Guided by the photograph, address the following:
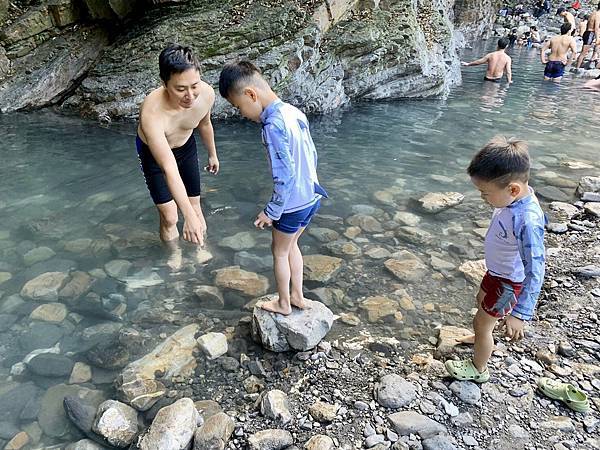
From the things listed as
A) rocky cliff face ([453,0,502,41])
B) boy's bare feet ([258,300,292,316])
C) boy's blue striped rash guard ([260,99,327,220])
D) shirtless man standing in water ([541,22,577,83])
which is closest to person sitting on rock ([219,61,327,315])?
boy's blue striped rash guard ([260,99,327,220])

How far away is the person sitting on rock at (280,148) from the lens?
2.46 m

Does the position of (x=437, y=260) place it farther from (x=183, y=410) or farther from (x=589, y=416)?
(x=183, y=410)

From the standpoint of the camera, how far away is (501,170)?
216 centimetres

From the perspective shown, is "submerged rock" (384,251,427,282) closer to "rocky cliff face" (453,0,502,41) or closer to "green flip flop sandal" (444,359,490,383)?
"green flip flop sandal" (444,359,490,383)

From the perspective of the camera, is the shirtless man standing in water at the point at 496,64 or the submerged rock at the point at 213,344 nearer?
the submerged rock at the point at 213,344

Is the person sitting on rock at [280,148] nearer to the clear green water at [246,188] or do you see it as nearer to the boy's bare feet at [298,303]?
the boy's bare feet at [298,303]

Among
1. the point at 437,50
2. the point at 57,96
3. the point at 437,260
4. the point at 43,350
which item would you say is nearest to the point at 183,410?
the point at 43,350

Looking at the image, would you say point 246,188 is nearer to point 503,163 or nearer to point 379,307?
point 379,307

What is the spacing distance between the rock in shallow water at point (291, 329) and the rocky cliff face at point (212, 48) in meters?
6.47

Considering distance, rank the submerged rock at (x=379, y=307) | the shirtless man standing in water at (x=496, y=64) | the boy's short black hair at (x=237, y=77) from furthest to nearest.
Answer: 1. the shirtless man standing in water at (x=496, y=64)
2. the submerged rock at (x=379, y=307)
3. the boy's short black hair at (x=237, y=77)

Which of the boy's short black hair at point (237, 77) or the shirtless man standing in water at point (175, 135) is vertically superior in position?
the boy's short black hair at point (237, 77)

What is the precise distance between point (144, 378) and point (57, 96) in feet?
27.8

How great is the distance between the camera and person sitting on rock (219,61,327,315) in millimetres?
2457

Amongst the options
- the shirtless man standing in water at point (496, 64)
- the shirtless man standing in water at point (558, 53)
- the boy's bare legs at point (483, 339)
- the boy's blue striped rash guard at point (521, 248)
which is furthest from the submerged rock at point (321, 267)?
the shirtless man standing in water at point (558, 53)
